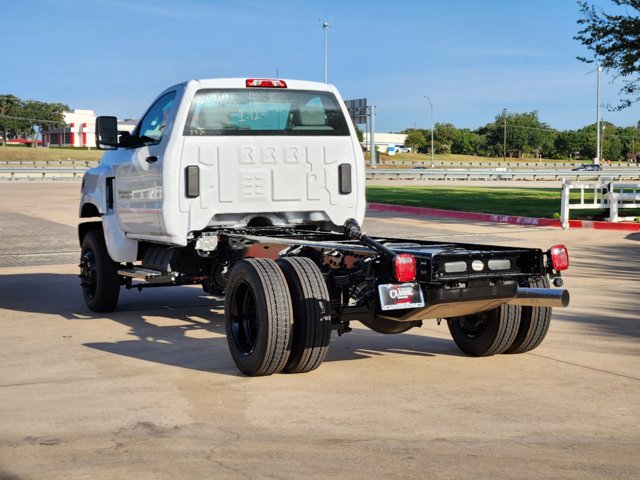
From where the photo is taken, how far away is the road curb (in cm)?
2161

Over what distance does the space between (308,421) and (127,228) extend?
452cm

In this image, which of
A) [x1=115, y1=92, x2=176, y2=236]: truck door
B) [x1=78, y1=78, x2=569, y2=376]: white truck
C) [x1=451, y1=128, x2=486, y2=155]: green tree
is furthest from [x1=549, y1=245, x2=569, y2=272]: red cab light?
[x1=451, y1=128, x2=486, y2=155]: green tree

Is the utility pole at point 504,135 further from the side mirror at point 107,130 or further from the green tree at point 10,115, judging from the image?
the side mirror at point 107,130

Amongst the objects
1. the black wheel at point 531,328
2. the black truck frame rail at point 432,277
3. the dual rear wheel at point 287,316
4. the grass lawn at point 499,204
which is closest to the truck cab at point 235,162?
the black truck frame rail at point 432,277

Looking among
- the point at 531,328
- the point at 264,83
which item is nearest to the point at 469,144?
the point at 264,83

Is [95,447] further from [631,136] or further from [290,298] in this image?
[631,136]

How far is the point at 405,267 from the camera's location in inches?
251

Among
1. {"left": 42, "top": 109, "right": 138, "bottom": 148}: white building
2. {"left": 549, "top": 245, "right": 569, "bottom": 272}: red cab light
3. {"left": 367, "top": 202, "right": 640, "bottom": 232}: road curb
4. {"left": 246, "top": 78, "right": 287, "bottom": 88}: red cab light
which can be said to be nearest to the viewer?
{"left": 549, "top": 245, "right": 569, "bottom": 272}: red cab light

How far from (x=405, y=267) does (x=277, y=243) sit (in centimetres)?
180

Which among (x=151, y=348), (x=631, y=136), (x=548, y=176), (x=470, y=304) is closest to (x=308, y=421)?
(x=470, y=304)

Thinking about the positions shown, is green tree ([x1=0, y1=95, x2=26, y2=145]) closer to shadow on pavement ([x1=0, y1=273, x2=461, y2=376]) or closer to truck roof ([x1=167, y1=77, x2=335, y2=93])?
shadow on pavement ([x1=0, y1=273, x2=461, y2=376])

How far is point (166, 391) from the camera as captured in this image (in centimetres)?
664

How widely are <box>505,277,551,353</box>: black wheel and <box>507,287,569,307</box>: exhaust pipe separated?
2.20 ft

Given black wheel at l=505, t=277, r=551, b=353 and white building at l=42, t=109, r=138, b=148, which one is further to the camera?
white building at l=42, t=109, r=138, b=148
